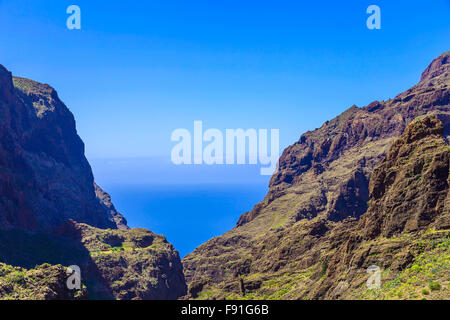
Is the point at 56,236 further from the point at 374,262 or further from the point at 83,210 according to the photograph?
the point at 374,262

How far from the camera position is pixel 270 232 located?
526ft

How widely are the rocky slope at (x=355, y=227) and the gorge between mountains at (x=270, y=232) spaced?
223 mm

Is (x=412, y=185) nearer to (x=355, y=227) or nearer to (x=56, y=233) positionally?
(x=355, y=227)

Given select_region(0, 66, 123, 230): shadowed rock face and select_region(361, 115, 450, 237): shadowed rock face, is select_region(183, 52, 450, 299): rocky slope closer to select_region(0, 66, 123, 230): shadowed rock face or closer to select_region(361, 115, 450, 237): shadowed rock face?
select_region(361, 115, 450, 237): shadowed rock face

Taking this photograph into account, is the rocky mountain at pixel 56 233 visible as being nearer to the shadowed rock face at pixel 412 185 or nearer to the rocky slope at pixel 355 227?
the rocky slope at pixel 355 227

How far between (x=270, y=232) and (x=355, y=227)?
8929 centimetres

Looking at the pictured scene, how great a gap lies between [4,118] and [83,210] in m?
51.2

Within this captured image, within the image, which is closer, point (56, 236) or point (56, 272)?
point (56, 272)

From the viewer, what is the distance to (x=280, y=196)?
197750 millimetres

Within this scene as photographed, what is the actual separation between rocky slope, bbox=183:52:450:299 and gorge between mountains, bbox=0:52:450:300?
22 centimetres

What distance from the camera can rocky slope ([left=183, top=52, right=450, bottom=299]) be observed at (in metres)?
54.8
